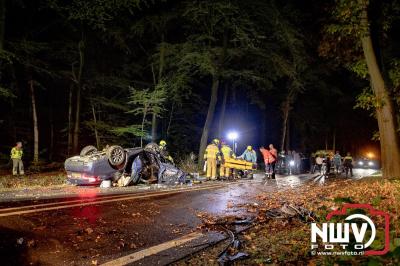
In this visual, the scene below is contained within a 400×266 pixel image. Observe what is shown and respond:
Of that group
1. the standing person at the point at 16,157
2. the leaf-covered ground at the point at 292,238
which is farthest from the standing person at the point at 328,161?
the standing person at the point at 16,157

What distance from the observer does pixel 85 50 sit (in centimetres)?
2527

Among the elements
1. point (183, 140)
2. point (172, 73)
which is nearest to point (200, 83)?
point (183, 140)

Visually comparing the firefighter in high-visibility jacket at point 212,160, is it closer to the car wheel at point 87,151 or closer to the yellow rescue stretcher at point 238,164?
the yellow rescue stretcher at point 238,164

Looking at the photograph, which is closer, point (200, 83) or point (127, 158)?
point (127, 158)

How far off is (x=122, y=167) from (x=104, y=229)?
6947 mm

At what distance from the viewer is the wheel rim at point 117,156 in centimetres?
1370

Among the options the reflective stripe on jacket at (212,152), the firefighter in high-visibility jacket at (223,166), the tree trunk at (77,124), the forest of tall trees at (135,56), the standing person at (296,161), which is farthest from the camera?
the standing person at (296,161)

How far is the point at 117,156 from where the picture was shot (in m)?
13.8

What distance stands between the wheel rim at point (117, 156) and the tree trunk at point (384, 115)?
31.6ft

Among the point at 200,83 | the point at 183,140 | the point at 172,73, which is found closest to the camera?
the point at 172,73

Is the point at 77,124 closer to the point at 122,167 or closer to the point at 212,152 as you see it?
the point at 212,152

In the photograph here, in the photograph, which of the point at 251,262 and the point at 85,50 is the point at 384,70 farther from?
the point at 85,50

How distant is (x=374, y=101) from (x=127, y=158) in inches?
370

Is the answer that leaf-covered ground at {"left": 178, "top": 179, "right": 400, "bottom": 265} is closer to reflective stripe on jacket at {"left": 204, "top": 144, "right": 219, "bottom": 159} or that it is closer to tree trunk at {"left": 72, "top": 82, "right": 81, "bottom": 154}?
reflective stripe on jacket at {"left": 204, "top": 144, "right": 219, "bottom": 159}
